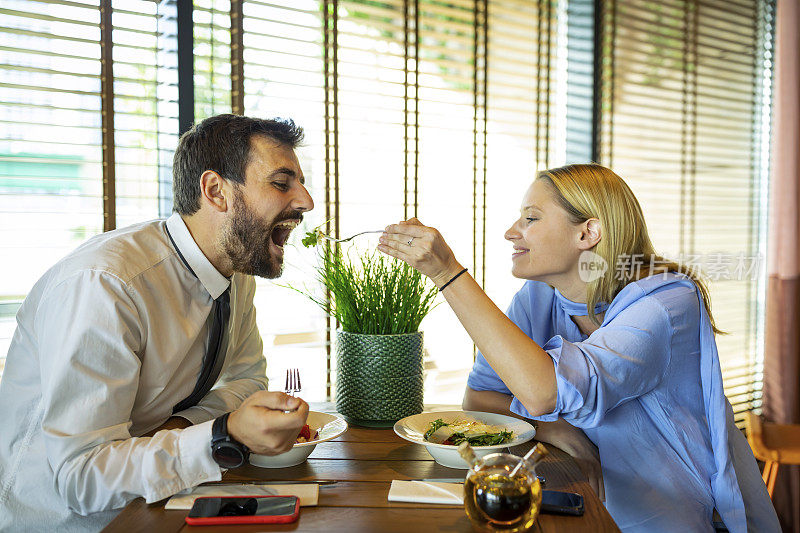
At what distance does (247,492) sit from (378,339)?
0.57 meters

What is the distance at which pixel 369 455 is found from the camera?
1.50 m

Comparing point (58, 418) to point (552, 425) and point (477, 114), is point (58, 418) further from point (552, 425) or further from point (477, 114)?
point (477, 114)

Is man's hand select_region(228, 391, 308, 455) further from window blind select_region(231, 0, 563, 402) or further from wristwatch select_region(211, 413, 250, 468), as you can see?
window blind select_region(231, 0, 563, 402)

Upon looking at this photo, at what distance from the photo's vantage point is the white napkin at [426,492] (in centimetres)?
119

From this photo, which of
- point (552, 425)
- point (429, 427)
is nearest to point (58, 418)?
point (429, 427)

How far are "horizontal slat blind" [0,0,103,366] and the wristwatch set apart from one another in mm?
1285

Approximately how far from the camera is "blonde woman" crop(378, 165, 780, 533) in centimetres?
147

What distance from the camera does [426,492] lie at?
122 cm

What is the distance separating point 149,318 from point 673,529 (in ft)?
4.10

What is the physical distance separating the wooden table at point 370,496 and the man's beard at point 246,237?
1.66ft

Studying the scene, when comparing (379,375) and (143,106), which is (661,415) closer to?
(379,375)

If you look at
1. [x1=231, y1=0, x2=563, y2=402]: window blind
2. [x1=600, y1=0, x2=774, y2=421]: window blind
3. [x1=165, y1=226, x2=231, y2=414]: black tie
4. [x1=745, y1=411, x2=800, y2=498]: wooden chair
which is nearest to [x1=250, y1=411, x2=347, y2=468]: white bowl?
[x1=165, y1=226, x2=231, y2=414]: black tie

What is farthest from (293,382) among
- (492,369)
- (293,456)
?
(492,369)

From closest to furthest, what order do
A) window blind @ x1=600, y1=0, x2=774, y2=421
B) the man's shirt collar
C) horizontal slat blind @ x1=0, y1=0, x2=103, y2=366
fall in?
the man's shirt collar
horizontal slat blind @ x1=0, y1=0, x2=103, y2=366
window blind @ x1=600, y1=0, x2=774, y2=421
